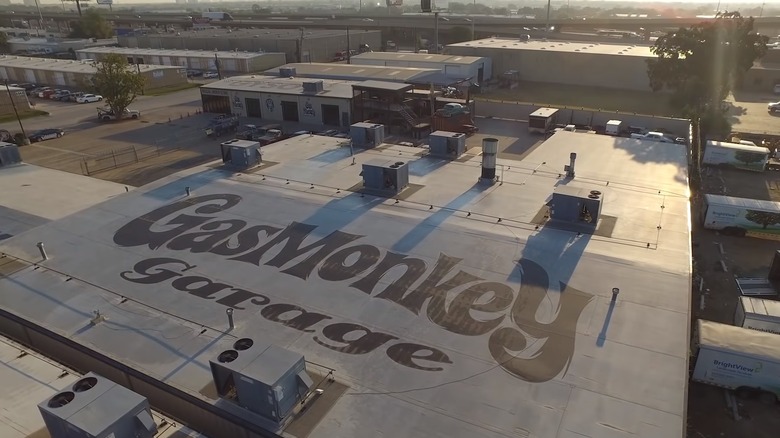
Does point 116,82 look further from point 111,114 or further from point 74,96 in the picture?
point 74,96

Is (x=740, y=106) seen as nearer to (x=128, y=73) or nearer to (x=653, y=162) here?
(x=653, y=162)

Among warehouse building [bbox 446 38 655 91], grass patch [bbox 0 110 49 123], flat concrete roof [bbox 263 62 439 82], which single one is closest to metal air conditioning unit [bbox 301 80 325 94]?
flat concrete roof [bbox 263 62 439 82]

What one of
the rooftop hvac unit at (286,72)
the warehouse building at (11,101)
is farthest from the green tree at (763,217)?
the warehouse building at (11,101)

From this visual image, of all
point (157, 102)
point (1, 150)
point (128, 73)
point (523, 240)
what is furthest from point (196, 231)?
point (157, 102)

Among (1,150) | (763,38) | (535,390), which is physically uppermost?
(763,38)

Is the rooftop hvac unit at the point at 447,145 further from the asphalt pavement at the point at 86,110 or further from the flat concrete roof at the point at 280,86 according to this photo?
the asphalt pavement at the point at 86,110

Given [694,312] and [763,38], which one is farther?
[763,38]

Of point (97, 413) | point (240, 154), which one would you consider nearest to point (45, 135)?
point (240, 154)
